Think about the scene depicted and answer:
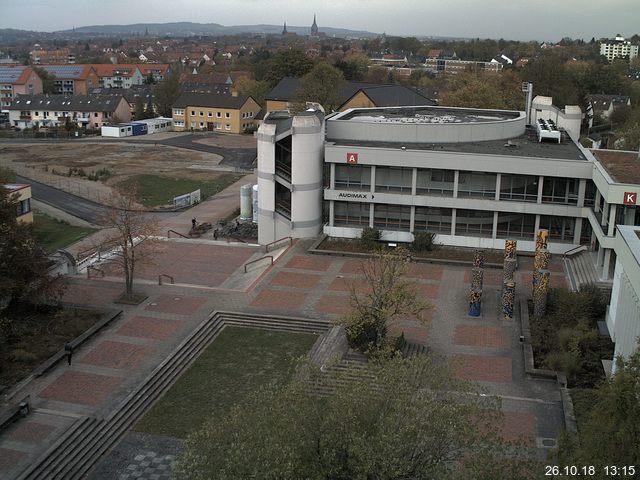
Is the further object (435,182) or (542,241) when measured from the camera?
(435,182)

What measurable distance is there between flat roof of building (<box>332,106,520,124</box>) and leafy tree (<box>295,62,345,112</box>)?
27960 mm

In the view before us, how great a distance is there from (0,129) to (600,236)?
9782cm

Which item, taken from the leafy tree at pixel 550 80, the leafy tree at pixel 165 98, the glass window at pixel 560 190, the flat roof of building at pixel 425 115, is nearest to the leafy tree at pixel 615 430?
the glass window at pixel 560 190

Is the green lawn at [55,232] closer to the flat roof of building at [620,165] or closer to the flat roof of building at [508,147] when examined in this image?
the flat roof of building at [508,147]

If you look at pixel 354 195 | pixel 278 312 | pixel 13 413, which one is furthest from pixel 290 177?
pixel 13 413

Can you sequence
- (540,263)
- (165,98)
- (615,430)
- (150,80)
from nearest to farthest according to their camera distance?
(615,430) → (540,263) → (165,98) → (150,80)

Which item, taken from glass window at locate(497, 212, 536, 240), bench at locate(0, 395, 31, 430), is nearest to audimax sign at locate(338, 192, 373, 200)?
glass window at locate(497, 212, 536, 240)

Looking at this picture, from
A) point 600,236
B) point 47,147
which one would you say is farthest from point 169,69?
point 600,236

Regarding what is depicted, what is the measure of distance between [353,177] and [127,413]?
23.3 m

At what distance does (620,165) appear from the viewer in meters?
39.5

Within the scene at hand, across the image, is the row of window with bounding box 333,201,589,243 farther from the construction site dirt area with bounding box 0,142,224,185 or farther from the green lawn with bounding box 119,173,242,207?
the construction site dirt area with bounding box 0,142,224,185

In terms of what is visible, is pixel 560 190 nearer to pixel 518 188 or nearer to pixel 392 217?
pixel 518 188

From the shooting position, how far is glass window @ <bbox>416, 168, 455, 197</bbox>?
4194 centimetres

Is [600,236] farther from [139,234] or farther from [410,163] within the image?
[139,234]
